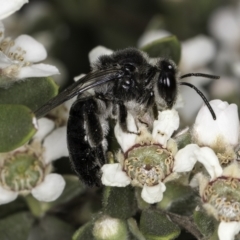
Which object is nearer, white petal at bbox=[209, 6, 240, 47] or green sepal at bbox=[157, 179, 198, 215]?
green sepal at bbox=[157, 179, 198, 215]

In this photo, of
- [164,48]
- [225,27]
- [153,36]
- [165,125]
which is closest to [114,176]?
[165,125]

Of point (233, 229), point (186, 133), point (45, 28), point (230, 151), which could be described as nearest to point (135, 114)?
point (186, 133)

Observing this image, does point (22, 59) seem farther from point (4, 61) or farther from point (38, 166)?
point (38, 166)

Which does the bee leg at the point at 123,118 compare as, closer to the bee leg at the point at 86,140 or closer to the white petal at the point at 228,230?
the bee leg at the point at 86,140

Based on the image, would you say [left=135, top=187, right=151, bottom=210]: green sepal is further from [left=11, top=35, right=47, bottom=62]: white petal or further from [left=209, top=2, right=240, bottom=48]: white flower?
[left=209, top=2, right=240, bottom=48]: white flower

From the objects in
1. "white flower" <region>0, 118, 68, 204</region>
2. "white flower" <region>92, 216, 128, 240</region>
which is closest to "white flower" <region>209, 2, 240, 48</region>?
"white flower" <region>0, 118, 68, 204</region>

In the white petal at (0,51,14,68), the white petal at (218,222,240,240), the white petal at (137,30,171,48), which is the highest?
the white petal at (0,51,14,68)
